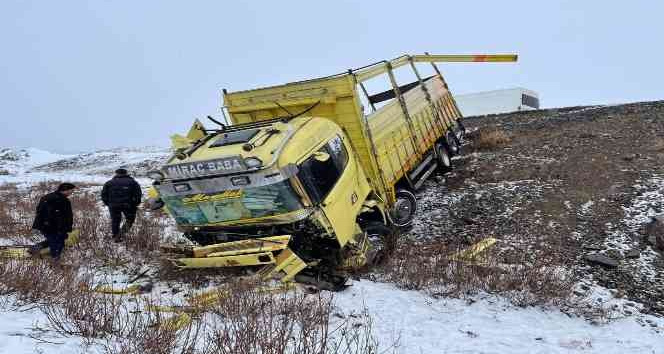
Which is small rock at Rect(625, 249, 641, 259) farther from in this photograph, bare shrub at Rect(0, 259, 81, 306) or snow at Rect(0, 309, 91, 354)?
bare shrub at Rect(0, 259, 81, 306)

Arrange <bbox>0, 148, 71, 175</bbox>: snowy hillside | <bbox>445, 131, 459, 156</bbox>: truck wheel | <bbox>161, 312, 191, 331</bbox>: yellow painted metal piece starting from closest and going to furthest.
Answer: <bbox>161, 312, 191, 331</bbox>: yellow painted metal piece < <bbox>445, 131, 459, 156</bbox>: truck wheel < <bbox>0, 148, 71, 175</bbox>: snowy hillside

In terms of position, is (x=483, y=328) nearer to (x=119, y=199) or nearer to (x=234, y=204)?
(x=234, y=204)

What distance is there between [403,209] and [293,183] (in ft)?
11.2

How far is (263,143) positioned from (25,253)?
4165 mm

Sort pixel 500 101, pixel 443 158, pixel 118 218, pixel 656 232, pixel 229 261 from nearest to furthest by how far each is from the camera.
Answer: pixel 229 261, pixel 656 232, pixel 118 218, pixel 443 158, pixel 500 101

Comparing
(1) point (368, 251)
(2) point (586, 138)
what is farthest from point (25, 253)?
(2) point (586, 138)

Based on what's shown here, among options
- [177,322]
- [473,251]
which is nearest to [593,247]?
[473,251]

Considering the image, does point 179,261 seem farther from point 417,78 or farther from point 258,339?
point 417,78

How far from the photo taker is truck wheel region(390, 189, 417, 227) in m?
8.56

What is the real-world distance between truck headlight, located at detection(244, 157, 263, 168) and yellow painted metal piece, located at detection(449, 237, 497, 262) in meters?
3.17

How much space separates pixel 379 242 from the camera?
26.1 ft

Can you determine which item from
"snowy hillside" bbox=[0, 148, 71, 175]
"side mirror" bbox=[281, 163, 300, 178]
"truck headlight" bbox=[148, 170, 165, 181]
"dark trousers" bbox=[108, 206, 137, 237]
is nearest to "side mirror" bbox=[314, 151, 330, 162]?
"side mirror" bbox=[281, 163, 300, 178]

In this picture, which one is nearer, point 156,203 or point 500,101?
point 156,203

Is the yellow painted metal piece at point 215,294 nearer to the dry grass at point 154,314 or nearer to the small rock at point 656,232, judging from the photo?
the dry grass at point 154,314
